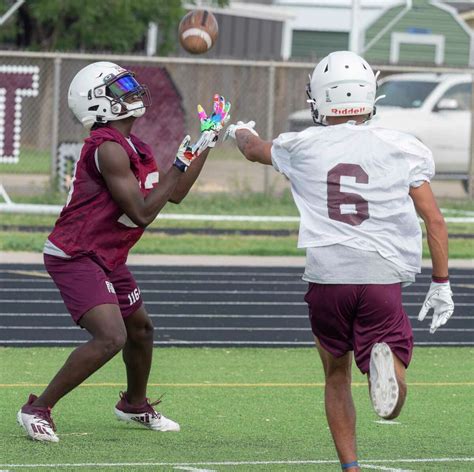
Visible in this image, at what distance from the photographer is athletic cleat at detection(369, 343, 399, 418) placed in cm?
575

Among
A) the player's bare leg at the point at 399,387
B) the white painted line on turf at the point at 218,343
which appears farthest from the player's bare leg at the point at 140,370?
the white painted line on turf at the point at 218,343

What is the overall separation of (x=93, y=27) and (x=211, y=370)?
21310mm

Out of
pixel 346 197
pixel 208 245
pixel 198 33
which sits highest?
pixel 198 33

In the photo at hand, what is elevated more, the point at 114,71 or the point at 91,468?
the point at 114,71

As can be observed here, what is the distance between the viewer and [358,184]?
5.97m

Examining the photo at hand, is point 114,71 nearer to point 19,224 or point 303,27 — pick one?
point 19,224

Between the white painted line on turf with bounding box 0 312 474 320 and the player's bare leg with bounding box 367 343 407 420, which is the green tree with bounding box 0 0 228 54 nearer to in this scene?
the white painted line on turf with bounding box 0 312 474 320

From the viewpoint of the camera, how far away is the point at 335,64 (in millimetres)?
6180

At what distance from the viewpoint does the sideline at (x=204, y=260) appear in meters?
15.9

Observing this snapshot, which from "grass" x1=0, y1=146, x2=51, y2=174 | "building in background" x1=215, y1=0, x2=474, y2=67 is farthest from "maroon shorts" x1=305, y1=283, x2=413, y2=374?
"building in background" x1=215, y1=0, x2=474, y2=67

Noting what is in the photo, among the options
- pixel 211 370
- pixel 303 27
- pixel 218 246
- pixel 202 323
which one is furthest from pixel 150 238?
pixel 303 27

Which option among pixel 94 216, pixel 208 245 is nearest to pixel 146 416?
pixel 94 216

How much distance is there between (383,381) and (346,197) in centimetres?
80

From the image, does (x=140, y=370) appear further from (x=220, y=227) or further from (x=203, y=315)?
(x=220, y=227)
